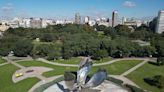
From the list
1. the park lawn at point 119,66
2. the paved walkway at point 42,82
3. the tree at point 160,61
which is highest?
the tree at point 160,61

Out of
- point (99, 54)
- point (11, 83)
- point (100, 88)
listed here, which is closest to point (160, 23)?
point (99, 54)

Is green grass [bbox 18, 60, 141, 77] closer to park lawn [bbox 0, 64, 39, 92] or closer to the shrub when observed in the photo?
park lawn [bbox 0, 64, 39, 92]

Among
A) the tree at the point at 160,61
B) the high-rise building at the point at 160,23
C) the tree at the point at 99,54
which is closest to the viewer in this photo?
the tree at the point at 160,61

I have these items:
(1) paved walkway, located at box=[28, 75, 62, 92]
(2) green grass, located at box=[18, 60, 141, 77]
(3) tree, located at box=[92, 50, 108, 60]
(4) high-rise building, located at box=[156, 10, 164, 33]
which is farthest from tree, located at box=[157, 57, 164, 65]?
(4) high-rise building, located at box=[156, 10, 164, 33]

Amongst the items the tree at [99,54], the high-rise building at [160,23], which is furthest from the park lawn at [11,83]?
the high-rise building at [160,23]

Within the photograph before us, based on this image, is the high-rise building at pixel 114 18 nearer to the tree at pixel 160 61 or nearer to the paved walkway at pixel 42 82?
the tree at pixel 160 61

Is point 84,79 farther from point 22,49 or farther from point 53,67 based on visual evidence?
point 22,49

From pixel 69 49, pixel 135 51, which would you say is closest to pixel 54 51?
pixel 69 49
